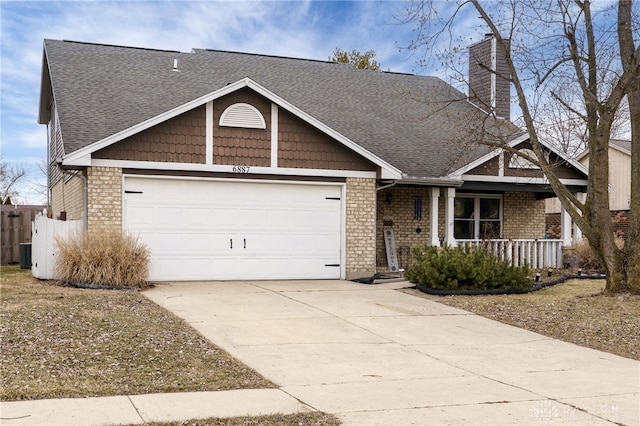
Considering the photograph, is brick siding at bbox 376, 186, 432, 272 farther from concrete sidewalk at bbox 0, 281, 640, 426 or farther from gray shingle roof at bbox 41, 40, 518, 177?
concrete sidewalk at bbox 0, 281, 640, 426

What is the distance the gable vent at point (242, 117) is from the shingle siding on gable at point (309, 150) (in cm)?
55

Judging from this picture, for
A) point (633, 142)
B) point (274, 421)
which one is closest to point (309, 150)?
point (633, 142)

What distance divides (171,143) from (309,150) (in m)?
3.26

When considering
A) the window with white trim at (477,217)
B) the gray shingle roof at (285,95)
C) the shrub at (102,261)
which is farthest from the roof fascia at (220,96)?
the window with white trim at (477,217)

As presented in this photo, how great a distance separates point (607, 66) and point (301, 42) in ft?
42.0

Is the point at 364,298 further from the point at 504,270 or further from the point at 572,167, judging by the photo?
the point at 572,167

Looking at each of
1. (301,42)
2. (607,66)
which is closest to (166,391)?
(607,66)

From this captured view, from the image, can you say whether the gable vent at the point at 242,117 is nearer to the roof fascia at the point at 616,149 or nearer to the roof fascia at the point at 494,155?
the roof fascia at the point at 494,155

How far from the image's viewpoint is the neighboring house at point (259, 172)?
51.6 feet

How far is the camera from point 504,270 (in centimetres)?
1515

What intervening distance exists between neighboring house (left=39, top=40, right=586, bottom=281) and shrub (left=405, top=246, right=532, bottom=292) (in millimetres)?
2623

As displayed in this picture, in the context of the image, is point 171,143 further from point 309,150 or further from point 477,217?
point 477,217

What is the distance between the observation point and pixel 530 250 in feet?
65.9

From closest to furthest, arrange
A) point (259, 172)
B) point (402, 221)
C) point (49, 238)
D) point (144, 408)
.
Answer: point (144, 408), point (49, 238), point (259, 172), point (402, 221)
